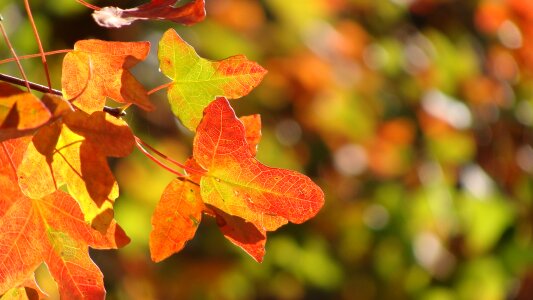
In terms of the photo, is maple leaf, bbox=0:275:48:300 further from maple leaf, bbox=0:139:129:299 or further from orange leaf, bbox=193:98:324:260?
orange leaf, bbox=193:98:324:260

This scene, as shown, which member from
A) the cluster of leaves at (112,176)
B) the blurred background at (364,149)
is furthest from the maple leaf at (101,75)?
the blurred background at (364,149)

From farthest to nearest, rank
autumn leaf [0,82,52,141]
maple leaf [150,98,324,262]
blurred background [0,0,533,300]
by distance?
blurred background [0,0,533,300]
maple leaf [150,98,324,262]
autumn leaf [0,82,52,141]

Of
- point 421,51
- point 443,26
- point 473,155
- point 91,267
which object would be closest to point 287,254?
point 473,155

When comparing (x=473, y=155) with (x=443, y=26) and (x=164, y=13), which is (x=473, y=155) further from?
(x=164, y=13)

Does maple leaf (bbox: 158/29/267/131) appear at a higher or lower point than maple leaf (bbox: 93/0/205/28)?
lower

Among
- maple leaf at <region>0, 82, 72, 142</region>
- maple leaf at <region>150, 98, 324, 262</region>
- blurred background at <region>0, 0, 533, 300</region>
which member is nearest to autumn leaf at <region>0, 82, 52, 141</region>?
maple leaf at <region>0, 82, 72, 142</region>

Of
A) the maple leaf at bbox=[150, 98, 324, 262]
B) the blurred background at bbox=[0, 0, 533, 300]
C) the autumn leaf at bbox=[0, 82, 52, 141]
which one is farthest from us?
the blurred background at bbox=[0, 0, 533, 300]

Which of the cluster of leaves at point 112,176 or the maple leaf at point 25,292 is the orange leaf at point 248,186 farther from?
the maple leaf at point 25,292
